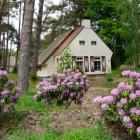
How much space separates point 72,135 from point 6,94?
175 centimetres

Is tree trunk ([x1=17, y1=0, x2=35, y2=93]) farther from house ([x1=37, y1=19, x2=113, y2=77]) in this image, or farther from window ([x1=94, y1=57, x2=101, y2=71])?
window ([x1=94, y1=57, x2=101, y2=71])

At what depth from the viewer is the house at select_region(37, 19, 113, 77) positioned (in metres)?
43.2

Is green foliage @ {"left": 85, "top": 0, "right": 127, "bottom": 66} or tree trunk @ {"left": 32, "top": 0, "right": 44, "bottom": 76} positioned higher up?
green foliage @ {"left": 85, "top": 0, "right": 127, "bottom": 66}

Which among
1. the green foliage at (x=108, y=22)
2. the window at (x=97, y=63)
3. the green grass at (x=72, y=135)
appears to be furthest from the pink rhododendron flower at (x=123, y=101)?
the green foliage at (x=108, y=22)

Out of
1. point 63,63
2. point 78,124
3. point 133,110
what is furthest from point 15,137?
point 63,63

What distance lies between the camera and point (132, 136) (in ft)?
17.5

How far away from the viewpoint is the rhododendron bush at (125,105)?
510 centimetres

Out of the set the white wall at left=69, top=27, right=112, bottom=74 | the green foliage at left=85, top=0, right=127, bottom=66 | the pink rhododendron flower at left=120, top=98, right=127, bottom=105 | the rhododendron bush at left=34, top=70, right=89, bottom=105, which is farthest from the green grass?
the green foliage at left=85, top=0, right=127, bottom=66

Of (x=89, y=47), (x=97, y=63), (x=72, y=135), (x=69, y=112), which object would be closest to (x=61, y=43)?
(x=89, y=47)

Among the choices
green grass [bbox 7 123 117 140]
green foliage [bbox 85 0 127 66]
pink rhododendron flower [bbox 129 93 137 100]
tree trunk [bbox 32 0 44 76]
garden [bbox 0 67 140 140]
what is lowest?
green grass [bbox 7 123 117 140]

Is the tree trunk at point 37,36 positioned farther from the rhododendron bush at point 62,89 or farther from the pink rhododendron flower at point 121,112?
the pink rhododendron flower at point 121,112

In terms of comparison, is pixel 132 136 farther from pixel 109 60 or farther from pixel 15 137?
pixel 109 60

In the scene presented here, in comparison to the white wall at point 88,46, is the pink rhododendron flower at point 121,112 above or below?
below

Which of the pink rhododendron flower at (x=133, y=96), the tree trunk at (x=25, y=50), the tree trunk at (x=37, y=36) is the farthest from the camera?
the tree trunk at (x=37, y=36)
